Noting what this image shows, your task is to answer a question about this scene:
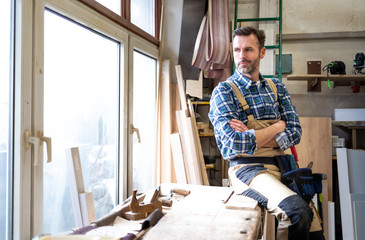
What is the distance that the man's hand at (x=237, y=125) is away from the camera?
2041 mm

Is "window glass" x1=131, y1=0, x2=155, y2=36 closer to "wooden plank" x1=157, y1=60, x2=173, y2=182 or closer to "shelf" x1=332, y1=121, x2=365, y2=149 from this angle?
"wooden plank" x1=157, y1=60, x2=173, y2=182

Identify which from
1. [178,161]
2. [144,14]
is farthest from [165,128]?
[144,14]

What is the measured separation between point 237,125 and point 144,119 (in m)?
1.70

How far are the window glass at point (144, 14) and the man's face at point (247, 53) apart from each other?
4.50ft

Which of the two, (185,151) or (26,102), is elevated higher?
(26,102)

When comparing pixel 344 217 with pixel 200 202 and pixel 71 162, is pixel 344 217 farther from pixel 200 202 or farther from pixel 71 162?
pixel 71 162

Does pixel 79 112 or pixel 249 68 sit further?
pixel 79 112

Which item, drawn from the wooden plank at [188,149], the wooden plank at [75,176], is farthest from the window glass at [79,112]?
the wooden plank at [188,149]

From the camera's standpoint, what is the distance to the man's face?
7.41 ft

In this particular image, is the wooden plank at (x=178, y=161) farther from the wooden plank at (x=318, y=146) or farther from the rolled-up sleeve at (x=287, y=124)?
the rolled-up sleeve at (x=287, y=124)

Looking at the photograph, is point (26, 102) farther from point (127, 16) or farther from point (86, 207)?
point (127, 16)

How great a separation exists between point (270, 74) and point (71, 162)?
9.11 feet

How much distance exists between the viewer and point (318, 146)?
367 centimetres

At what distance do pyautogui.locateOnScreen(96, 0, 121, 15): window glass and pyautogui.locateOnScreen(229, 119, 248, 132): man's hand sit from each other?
4.61ft
